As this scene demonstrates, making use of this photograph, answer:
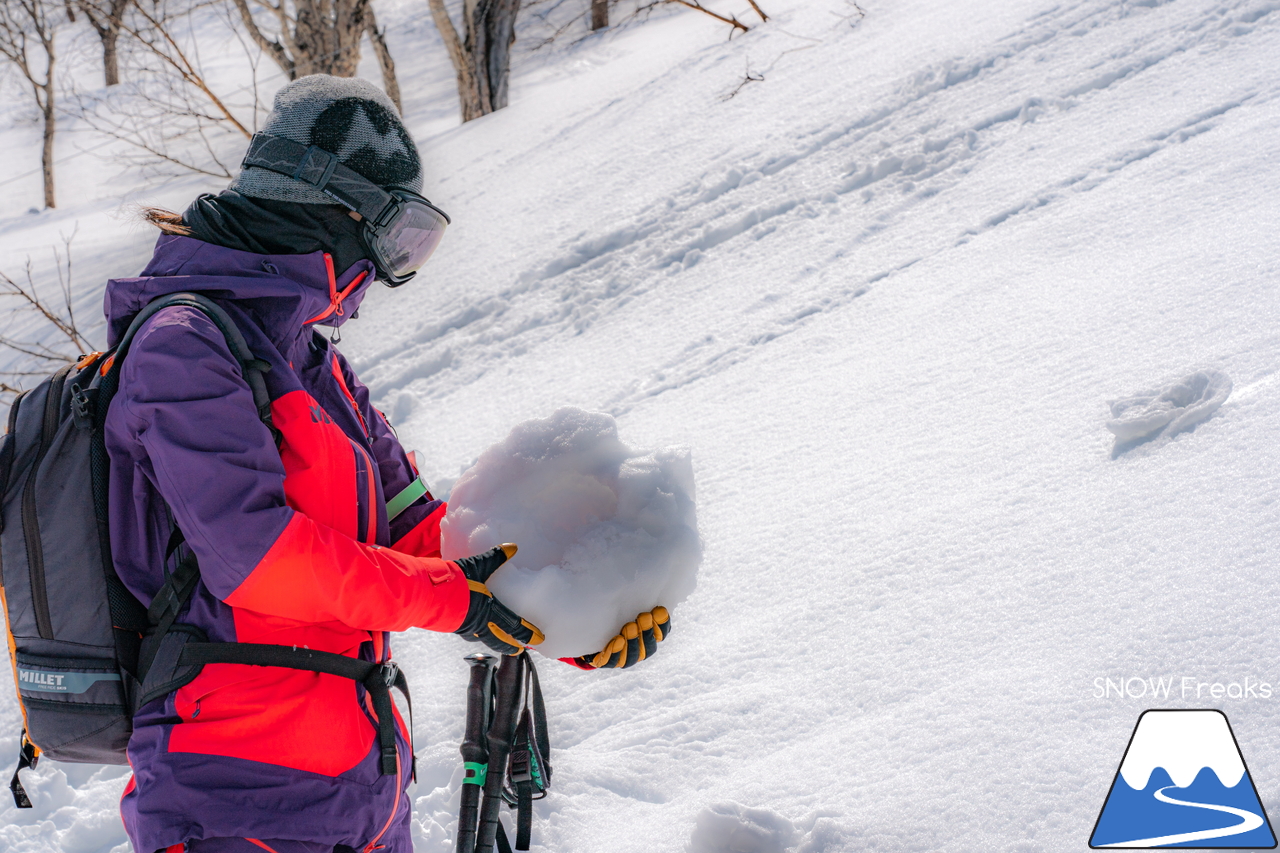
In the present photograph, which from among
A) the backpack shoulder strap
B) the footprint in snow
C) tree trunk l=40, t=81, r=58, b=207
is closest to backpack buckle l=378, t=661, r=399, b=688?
the backpack shoulder strap

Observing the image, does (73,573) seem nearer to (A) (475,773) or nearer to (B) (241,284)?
(B) (241,284)

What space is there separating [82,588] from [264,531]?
13.4 inches

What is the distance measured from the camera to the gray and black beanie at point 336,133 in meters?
1.52

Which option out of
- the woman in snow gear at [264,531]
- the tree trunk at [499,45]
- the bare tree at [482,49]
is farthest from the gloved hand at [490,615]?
the bare tree at [482,49]

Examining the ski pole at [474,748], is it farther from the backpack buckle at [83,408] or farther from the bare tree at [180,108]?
the bare tree at [180,108]

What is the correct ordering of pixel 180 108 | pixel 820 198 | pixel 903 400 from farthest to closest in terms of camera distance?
pixel 180 108 → pixel 820 198 → pixel 903 400

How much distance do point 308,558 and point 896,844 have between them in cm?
123

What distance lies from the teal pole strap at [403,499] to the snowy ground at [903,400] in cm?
92

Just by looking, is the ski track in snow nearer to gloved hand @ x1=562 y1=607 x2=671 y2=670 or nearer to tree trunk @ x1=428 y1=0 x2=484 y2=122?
gloved hand @ x1=562 y1=607 x2=671 y2=670

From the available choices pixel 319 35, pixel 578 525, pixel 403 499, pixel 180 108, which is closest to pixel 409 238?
pixel 403 499

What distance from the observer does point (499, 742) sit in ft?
5.99

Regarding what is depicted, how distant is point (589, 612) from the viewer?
1.54m

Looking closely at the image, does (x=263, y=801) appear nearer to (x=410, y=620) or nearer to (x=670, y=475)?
(x=410, y=620)

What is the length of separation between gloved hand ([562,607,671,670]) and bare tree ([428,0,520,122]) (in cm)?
868
